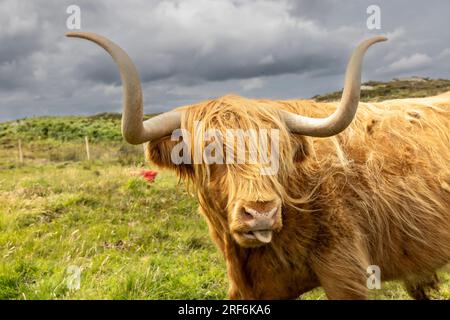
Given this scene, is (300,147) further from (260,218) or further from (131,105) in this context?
(131,105)

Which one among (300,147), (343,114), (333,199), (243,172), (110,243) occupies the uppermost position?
(343,114)

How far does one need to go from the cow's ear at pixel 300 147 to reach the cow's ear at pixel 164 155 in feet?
2.80

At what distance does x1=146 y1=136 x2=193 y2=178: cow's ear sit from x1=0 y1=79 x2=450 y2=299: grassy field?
1.49 meters

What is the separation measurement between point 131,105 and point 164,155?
65 cm

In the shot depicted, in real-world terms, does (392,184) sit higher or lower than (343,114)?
lower

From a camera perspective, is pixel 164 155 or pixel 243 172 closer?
pixel 243 172

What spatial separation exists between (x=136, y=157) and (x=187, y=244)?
38.0ft

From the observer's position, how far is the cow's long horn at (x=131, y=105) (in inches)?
118

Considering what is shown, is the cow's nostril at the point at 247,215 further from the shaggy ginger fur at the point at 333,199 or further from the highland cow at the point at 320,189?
the shaggy ginger fur at the point at 333,199

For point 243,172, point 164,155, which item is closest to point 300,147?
point 243,172

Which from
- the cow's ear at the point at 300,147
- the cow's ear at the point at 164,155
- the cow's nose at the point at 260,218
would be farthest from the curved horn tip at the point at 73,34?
the cow's ear at the point at 300,147

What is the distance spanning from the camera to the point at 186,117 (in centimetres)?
362

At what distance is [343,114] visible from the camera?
131 inches
